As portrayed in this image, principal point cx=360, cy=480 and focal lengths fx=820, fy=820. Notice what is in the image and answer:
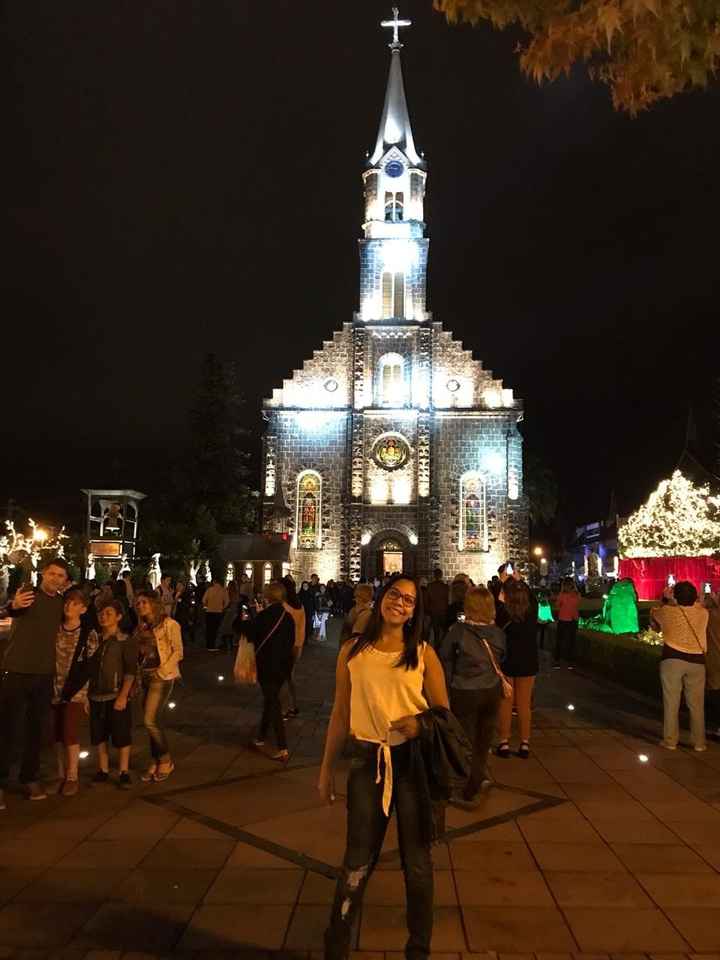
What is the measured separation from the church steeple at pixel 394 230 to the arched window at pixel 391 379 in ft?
6.73

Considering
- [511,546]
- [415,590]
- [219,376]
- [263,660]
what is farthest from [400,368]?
[415,590]

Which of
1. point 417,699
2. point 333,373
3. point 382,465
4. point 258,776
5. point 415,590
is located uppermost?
point 333,373

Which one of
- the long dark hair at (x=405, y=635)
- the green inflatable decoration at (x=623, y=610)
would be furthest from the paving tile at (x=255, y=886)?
the green inflatable decoration at (x=623, y=610)

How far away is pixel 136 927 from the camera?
14.7 feet

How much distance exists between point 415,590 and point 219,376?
4978 cm

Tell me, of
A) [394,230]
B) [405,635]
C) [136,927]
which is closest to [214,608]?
[136,927]

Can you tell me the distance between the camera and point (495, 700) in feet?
23.5

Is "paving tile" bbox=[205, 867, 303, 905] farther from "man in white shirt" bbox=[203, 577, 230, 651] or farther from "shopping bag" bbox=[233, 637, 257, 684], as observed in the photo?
"man in white shirt" bbox=[203, 577, 230, 651]

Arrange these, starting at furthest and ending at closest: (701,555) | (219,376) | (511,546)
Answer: (219,376) → (511,546) → (701,555)

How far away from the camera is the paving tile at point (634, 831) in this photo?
19.7 feet

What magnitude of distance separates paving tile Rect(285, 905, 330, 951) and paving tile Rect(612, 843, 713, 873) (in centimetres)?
215

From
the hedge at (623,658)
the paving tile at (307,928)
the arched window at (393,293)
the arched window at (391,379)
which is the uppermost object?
the arched window at (393,293)

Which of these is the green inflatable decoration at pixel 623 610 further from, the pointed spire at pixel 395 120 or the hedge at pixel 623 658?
the pointed spire at pixel 395 120

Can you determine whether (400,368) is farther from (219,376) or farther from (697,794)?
(697,794)
